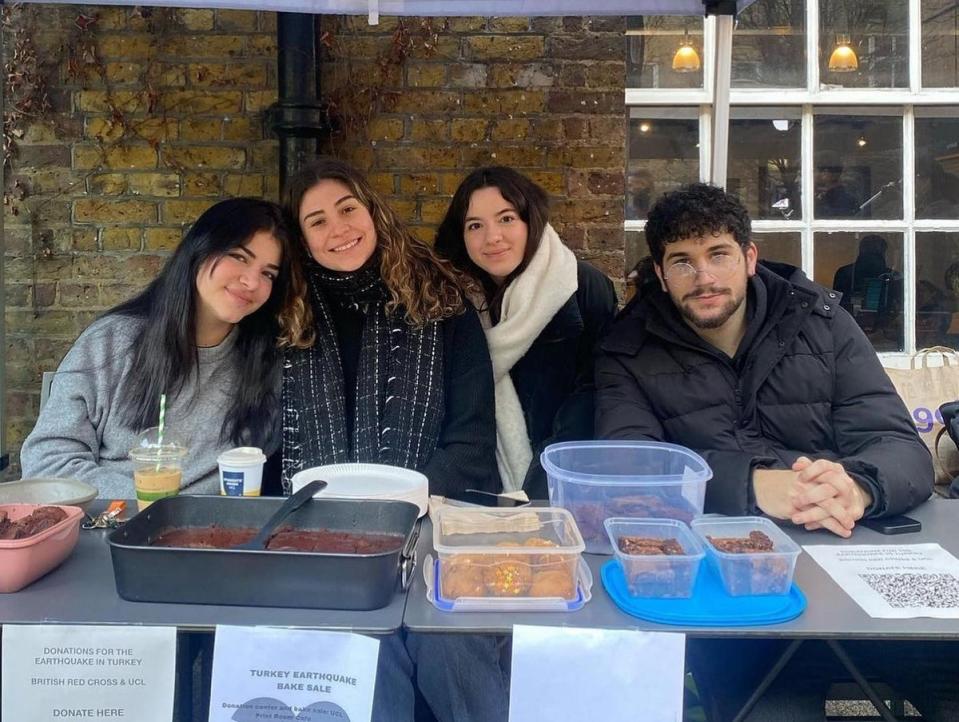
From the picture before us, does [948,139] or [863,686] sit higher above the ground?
[948,139]

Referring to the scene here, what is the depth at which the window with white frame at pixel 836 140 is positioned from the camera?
3.85 m

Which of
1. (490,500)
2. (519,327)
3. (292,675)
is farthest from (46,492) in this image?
(519,327)

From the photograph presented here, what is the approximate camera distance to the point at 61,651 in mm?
1337

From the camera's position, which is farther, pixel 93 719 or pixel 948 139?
pixel 948 139

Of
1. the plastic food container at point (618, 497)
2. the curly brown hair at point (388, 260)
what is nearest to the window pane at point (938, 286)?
the curly brown hair at point (388, 260)

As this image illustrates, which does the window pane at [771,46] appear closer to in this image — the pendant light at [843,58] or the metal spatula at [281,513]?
the pendant light at [843,58]

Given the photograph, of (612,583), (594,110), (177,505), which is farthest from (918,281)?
(177,505)

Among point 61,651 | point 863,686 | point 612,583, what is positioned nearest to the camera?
point 61,651

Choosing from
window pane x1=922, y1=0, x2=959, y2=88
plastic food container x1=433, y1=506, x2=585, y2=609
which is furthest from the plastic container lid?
window pane x1=922, y1=0, x2=959, y2=88

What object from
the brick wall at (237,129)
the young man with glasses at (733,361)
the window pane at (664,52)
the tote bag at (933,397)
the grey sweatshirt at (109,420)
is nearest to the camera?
the grey sweatshirt at (109,420)

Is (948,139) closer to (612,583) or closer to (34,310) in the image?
(612,583)

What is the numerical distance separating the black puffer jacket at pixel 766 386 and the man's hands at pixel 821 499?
0.37 meters

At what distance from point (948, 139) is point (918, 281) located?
67 centimetres

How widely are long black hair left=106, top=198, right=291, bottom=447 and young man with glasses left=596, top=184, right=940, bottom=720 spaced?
0.96 meters
